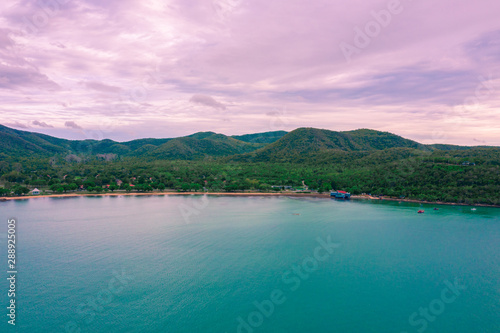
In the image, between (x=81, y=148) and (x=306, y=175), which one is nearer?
(x=306, y=175)

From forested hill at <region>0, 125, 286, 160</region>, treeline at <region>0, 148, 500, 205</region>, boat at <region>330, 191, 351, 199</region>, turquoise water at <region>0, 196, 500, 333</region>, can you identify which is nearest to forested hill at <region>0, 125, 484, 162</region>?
forested hill at <region>0, 125, 286, 160</region>

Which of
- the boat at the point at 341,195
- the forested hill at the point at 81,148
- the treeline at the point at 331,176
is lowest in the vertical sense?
the boat at the point at 341,195

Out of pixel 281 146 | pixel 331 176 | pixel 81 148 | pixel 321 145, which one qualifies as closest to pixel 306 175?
pixel 331 176

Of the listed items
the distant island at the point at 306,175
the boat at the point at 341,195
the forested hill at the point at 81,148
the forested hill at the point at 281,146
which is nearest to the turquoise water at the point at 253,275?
the distant island at the point at 306,175

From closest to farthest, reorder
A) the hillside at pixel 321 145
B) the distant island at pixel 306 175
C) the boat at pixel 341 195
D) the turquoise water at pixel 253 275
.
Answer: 1. the turquoise water at pixel 253 275
2. the distant island at pixel 306 175
3. the boat at pixel 341 195
4. the hillside at pixel 321 145

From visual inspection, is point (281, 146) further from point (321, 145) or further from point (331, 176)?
point (331, 176)

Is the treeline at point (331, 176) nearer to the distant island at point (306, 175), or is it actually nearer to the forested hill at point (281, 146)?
the distant island at point (306, 175)

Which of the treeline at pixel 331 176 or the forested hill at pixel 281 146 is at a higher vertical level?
the forested hill at pixel 281 146

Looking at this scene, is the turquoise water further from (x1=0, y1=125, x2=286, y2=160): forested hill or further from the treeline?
(x1=0, y1=125, x2=286, y2=160): forested hill

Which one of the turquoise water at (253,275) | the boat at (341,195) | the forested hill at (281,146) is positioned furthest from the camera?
the forested hill at (281,146)
